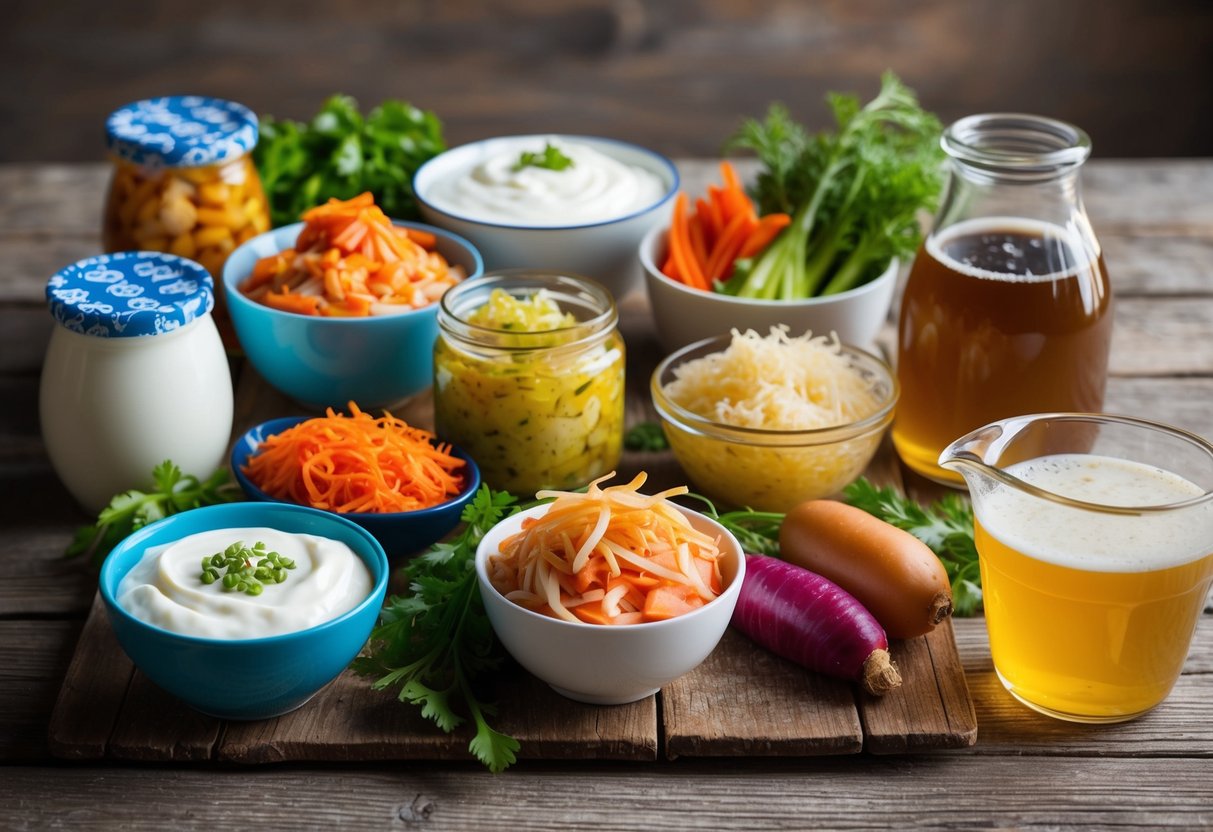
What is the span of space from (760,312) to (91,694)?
149 cm

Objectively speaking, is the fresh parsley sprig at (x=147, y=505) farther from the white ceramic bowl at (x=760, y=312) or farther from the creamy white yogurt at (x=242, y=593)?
the white ceramic bowl at (x=760, y=312)

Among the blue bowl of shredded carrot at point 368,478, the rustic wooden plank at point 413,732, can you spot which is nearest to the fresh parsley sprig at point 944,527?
the rustic wooden plank at point 413,732

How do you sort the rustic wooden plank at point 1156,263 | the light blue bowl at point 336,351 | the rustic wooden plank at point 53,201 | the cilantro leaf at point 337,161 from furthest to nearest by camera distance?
the rustic wooden plank at point 53,201, the rustic wooden plank at point 1156,263, the cilantro leaf at point 337,161, the light blue bowl at point 336,351

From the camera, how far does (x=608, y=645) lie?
5.98 ft

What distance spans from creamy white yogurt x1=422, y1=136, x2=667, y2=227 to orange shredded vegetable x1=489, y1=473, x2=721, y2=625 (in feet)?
3.96

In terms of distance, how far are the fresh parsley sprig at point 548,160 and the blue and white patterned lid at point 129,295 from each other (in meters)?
0.94

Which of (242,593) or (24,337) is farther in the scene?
(24,337)

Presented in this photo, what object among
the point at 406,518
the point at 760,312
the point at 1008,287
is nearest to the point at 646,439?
the point at 760,312

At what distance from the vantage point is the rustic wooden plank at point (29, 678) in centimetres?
192

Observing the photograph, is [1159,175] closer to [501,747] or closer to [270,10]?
[501,747]

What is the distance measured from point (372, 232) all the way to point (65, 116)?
4.41 meters

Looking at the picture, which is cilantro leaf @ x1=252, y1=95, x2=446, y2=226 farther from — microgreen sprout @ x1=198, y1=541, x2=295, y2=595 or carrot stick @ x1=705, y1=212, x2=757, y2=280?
microgreen sprout @ x1=198, y1=541, x2=295, y2=595

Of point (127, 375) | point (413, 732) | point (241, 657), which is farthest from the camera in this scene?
point (127, 375)

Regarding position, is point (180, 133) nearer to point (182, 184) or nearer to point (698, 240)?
point (182, 184)
